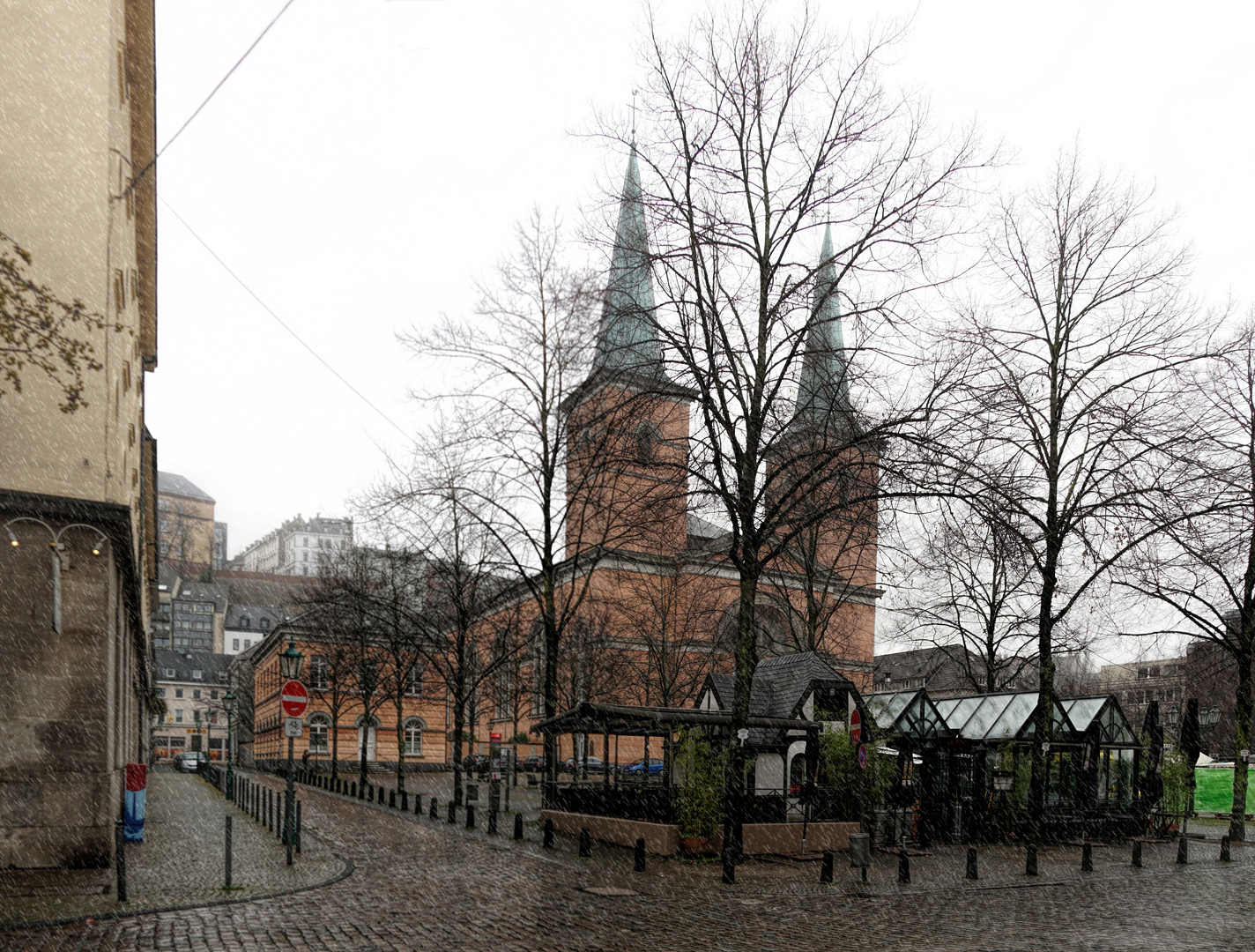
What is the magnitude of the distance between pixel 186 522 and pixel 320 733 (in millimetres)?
111397

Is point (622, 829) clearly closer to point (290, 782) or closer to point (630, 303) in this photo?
point (290, 782)

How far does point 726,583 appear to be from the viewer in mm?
51500

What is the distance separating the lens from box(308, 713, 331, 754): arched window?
224 ft

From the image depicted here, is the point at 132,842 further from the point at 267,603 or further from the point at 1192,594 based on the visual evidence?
the point at 267,603

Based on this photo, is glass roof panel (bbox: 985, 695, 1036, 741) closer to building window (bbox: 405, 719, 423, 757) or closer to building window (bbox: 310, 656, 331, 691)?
building window (bbox: 310, 656, 331, 691)

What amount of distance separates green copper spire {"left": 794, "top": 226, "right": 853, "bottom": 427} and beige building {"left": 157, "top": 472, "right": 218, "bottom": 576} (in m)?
149

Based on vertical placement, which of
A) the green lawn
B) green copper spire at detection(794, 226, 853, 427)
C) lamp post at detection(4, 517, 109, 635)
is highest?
green copper spire at detection(794, 226, 853, 427)

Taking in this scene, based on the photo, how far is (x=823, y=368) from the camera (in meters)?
18.9

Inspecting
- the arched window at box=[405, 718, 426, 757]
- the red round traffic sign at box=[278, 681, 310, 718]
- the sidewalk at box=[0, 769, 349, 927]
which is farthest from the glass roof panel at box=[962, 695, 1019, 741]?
the arched window at box=[405, 718, 426, 757]

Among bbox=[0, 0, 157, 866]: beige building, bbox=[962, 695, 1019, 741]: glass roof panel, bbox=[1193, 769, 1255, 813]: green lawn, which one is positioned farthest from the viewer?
bbox=[1193, 769, 1255, 813]: green lawn

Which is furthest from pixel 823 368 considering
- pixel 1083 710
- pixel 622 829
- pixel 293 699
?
pixel 1083 710

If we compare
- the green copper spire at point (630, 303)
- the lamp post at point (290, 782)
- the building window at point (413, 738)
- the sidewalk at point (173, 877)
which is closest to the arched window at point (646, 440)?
the green copper spire at point (630, 303)

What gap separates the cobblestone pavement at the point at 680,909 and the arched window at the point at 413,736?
5126 centimetres

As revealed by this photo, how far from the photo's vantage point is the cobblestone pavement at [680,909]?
11344mm
